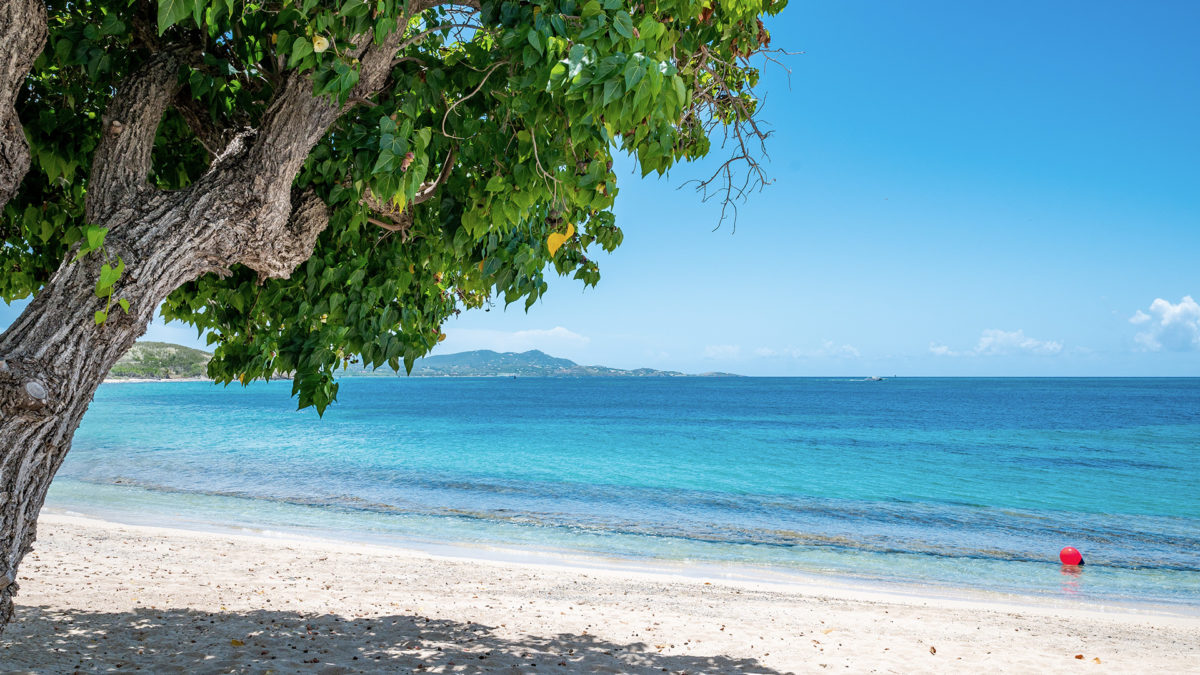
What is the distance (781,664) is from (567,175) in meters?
4.96

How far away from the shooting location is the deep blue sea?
13352mm

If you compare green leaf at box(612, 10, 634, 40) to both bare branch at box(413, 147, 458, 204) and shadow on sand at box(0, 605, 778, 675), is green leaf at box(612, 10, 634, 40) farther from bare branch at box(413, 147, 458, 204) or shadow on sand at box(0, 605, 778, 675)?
shadow on sand at box(0, 605, 778, 675)

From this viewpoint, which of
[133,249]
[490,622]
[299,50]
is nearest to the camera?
[299,50]

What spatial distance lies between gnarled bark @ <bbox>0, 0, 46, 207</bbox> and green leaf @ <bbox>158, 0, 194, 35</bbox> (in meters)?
1.03

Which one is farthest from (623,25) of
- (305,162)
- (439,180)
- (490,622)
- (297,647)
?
(490,622)

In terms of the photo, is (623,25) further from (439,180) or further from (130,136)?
(130,136)

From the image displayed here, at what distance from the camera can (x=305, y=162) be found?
349cm

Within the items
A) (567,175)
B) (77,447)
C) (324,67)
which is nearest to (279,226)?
(324,67)

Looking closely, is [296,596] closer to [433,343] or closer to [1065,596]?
[433,343]

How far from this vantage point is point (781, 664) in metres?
6.17

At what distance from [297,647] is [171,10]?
5392mm

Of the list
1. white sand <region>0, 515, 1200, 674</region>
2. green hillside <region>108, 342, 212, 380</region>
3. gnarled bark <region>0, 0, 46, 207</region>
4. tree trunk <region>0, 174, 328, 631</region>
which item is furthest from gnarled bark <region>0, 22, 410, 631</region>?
green hillside <region>108, 342, 212, 380</region>

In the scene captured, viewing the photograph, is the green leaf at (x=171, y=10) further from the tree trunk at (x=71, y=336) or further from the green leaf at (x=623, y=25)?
the green leaf at (x=623, y=25)

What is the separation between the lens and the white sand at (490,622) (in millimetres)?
5797
